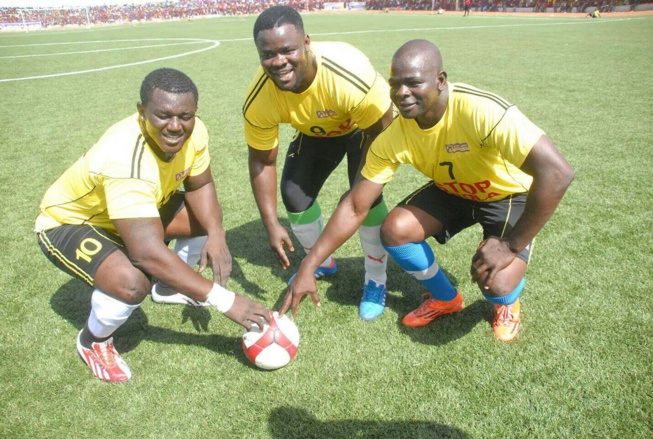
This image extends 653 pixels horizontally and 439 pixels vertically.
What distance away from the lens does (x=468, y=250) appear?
431 centimetres

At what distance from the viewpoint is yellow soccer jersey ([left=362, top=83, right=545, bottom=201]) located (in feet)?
8.63

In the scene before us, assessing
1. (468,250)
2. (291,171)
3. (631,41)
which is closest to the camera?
(291,171)

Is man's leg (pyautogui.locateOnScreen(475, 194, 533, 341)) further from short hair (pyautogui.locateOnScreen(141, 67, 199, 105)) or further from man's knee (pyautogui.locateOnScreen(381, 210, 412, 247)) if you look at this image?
short hair (pyautogui.locateOnScreen(141, 67, 199, 105))

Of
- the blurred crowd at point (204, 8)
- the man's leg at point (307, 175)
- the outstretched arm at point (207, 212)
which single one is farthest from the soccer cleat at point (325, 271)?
the blurred crowd at point (204, 8)

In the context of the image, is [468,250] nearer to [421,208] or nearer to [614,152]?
[421,208]

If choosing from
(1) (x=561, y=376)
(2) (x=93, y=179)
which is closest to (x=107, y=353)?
(2) (x=93, y=179)

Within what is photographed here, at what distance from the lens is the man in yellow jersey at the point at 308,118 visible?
2971 millimetres

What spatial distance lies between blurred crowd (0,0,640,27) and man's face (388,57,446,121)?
135 feet

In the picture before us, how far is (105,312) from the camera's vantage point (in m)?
2.87

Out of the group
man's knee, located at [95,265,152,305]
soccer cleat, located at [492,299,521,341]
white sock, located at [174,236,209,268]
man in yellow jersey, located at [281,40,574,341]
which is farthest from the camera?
white sock, located at [174,236,209,268]

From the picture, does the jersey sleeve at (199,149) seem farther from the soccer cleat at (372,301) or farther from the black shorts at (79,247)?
the soccer cleat at (372,301)

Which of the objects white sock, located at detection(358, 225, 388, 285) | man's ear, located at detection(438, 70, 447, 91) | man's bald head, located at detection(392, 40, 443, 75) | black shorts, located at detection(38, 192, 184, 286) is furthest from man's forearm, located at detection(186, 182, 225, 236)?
man's ear, located at detection(438, 70, 447, 91)

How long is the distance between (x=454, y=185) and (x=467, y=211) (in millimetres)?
338

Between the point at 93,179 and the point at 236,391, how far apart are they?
1.51 m
